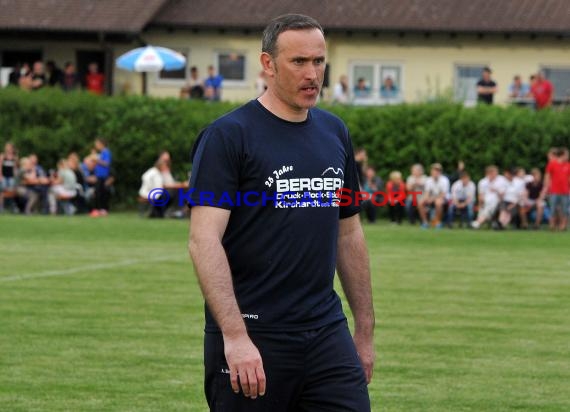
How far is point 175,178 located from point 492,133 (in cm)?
819

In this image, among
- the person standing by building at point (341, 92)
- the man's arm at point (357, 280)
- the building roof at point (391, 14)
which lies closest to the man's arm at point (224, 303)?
the man's arm at point (357, 280)

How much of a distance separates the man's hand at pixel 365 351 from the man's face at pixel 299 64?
1036 mm

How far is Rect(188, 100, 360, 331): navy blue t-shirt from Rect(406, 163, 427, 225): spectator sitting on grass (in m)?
26.1

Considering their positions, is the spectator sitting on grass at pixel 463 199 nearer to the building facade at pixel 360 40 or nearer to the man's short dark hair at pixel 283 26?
the building facade at pixel 360 40

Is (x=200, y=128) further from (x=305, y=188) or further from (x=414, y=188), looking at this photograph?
(x=305, y=188)

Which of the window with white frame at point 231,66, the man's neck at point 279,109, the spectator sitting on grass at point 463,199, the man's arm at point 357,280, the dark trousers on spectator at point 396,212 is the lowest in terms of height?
the dark trousers on spectator at point 396,212

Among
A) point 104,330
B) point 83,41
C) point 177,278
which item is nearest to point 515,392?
point 104,330

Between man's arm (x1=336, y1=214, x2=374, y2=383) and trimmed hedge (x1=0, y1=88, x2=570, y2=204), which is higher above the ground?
trimmed hedge (x1=0, y1=88, x2=570, y2=204)

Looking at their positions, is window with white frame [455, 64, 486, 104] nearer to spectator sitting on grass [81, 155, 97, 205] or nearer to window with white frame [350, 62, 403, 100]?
window with white frame [350, 62, 403, 100]

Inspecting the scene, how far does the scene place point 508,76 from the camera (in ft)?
135

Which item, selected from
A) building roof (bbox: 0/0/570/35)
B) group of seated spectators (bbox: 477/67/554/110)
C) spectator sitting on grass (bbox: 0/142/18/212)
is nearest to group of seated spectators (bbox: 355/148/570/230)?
group of seated spectators (bbox: 477/67/554/110)

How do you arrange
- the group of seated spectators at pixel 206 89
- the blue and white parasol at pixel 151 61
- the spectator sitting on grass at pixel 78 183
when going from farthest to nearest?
1. the group of seated spectators at pixel 206 89
2. the blue and white parasol at pixel 151 61
3. the spectator sitting on grass at pixel 78 183

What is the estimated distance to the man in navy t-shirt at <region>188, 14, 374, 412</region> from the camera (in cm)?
518

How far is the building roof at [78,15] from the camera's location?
41656mm
